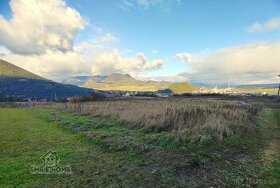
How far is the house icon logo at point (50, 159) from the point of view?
34.3ft

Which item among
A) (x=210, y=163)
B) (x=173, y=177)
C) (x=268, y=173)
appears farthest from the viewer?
(x=210, y=163)

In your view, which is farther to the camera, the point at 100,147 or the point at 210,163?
the point at 100,147

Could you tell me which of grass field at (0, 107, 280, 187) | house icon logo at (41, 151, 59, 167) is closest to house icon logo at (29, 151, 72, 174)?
house icon logo at (41, 151, 59, 167)

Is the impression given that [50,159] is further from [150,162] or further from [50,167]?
[150,162]

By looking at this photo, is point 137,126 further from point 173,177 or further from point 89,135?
point 173,177

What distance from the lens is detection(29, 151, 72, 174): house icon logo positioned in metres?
9.47

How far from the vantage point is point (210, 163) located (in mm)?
10055

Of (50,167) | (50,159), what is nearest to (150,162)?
(50,167)

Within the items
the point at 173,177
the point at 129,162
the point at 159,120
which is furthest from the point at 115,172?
the point at 159,120

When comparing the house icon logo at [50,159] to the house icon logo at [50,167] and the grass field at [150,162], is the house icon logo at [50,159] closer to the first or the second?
the house icon logo at [50,167]

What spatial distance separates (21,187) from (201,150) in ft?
24.3

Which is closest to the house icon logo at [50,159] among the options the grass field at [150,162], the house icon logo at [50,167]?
the house icon logo at [50,167]

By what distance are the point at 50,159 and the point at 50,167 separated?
Answer: 1166mm

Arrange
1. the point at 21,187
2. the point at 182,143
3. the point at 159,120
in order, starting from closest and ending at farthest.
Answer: the point at 21,187, the point at 182,143, the point at 159,120
